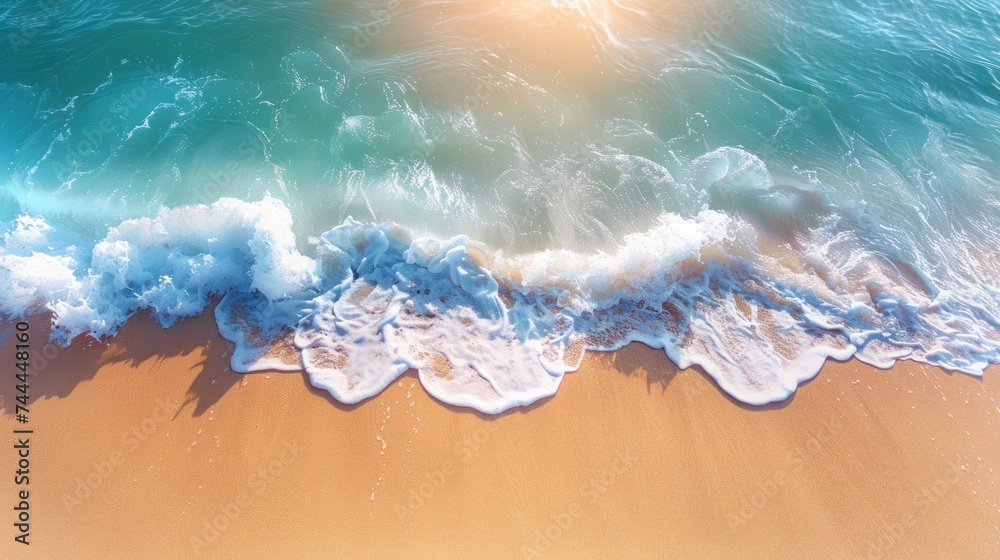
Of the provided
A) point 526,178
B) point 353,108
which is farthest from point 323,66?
point 526,178

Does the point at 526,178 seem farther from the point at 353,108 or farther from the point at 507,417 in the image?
the point at 507,417

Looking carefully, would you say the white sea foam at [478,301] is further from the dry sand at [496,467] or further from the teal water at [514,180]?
the dry sand at [496,467]

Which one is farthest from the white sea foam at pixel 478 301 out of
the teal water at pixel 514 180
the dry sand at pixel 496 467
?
the dry sand at pixel 496 467

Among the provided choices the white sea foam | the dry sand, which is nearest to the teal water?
the white sea foam

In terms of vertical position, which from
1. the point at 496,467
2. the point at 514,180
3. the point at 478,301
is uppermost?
the point at 514,180

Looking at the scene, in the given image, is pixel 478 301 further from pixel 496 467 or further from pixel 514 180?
pixel 514 180

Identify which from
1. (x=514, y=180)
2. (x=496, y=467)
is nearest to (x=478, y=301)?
(x=496, y=467)

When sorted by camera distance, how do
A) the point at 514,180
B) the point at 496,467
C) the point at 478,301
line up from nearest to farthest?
1. the point at 496,467
2. the point at 478,301
3. the point at 514,180
